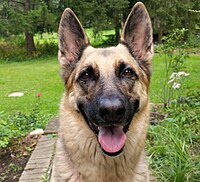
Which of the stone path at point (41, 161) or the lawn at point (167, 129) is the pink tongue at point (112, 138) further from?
the stone path at point (41, 161)

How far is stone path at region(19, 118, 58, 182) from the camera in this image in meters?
3.84

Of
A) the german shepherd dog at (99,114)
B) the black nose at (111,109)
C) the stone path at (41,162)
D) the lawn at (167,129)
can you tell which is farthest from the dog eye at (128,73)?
the stone path at (41,162)

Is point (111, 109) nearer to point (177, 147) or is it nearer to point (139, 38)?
point (139, 38)

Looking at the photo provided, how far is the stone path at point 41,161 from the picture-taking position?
3842mm

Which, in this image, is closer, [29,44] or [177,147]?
[177,147]

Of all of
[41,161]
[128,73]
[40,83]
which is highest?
[128,73]

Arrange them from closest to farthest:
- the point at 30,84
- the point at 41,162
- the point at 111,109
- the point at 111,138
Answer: the point at 111,109 → the point at 111,138 → the point at 41,162 → the point at 30,84

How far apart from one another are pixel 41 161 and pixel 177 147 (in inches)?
70.6

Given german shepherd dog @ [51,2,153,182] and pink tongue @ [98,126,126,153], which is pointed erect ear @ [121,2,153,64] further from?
pink tongue @ [98,126,126,153]

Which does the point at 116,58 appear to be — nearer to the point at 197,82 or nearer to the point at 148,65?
the point at 148,65

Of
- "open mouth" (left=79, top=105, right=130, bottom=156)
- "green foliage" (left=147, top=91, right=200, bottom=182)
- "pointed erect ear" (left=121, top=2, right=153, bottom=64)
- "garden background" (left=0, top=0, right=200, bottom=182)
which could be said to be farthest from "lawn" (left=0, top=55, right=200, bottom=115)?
"open mouth" (left=79, top=105, right=130, bottom=156)

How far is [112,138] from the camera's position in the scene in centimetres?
265

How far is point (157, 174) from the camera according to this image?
3.75m

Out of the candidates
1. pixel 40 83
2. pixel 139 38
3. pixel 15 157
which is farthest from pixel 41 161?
pixel 40 83
